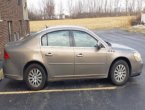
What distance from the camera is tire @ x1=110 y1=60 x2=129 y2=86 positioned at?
23.5 feet

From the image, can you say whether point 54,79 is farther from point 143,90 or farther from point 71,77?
Answer: point 143,90

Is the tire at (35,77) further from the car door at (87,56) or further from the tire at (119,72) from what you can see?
the tire at (119,72)

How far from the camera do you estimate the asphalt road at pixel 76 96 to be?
5.60 metres

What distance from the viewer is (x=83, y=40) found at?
7059mm

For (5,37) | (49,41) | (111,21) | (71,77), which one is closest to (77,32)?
(49,41)

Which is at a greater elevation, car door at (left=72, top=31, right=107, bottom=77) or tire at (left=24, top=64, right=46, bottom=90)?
car door at (left=72, top=31, right=107, bottom=77)

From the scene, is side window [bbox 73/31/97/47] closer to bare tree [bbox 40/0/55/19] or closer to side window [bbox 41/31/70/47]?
side window [bbox 41/31/70/47]

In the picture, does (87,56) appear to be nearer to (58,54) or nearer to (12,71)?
(58,54)

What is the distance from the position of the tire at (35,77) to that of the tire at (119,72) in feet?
6.19

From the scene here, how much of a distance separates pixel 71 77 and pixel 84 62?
1.77ft

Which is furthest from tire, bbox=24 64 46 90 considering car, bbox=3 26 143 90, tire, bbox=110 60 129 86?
tire, bbox=110 60 129 86

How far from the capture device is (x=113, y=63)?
720 centimetres

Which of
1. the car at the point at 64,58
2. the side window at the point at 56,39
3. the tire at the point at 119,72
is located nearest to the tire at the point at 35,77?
the car at the point at 64,58

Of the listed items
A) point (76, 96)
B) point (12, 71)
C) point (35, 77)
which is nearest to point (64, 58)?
point (35, 77)
